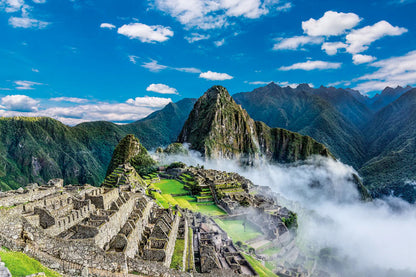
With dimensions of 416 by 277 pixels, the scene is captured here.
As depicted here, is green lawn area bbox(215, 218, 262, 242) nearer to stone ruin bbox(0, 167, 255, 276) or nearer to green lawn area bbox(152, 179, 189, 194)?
stone ruin bbox(0, 167, 255, 276)

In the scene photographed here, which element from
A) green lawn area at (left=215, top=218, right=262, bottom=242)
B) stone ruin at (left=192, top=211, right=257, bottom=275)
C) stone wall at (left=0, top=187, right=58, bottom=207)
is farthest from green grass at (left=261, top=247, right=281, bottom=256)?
stone wall at (left=0, top=187, right=58, bottom=207)

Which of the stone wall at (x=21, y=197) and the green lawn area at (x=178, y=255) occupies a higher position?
A: the stone wall at (x=21, y=197)

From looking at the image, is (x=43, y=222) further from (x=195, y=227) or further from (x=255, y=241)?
(x=255, y=241)

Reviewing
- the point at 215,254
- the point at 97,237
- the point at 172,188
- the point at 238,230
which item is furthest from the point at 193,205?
the point at 97,237

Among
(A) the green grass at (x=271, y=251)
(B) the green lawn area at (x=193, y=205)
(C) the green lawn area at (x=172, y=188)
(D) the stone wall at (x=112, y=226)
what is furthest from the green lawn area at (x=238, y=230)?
(C) the green lawn area at (x=172, y=188)

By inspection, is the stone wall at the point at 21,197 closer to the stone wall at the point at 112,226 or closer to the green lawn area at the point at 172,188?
the stone wall at the point at 112,226
